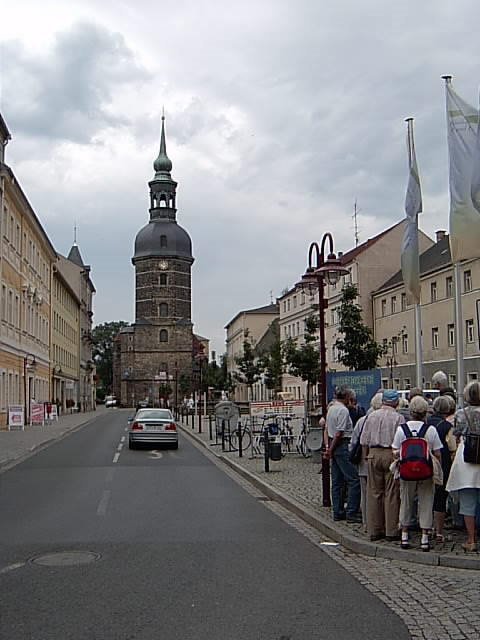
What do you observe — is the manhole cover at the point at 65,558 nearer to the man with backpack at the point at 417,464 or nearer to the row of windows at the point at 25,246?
the man with backpack at the point at 417,464

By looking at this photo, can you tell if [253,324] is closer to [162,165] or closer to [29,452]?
[162,165]

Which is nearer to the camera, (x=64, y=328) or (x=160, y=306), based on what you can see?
A: (x=64, y=328)

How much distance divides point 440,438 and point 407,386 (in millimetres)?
46435

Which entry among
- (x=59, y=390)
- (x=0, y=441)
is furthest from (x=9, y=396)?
(x=59, y=390)

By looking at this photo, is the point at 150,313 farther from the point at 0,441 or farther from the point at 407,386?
the point at 0,441

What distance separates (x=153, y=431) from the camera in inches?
1162

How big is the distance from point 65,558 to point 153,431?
66.0ft

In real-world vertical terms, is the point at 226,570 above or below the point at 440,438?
below

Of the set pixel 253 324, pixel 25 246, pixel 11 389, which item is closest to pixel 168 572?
pixel 11 389

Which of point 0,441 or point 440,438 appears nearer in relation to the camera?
point 440,438

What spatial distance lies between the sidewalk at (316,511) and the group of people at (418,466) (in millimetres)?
195

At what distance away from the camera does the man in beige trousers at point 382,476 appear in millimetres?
10070

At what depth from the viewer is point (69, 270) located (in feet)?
319

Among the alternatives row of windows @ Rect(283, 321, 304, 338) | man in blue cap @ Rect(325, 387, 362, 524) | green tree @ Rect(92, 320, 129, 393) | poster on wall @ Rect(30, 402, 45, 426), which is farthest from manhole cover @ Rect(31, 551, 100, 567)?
green tree @ Rect(92, 320, 129, 393)
